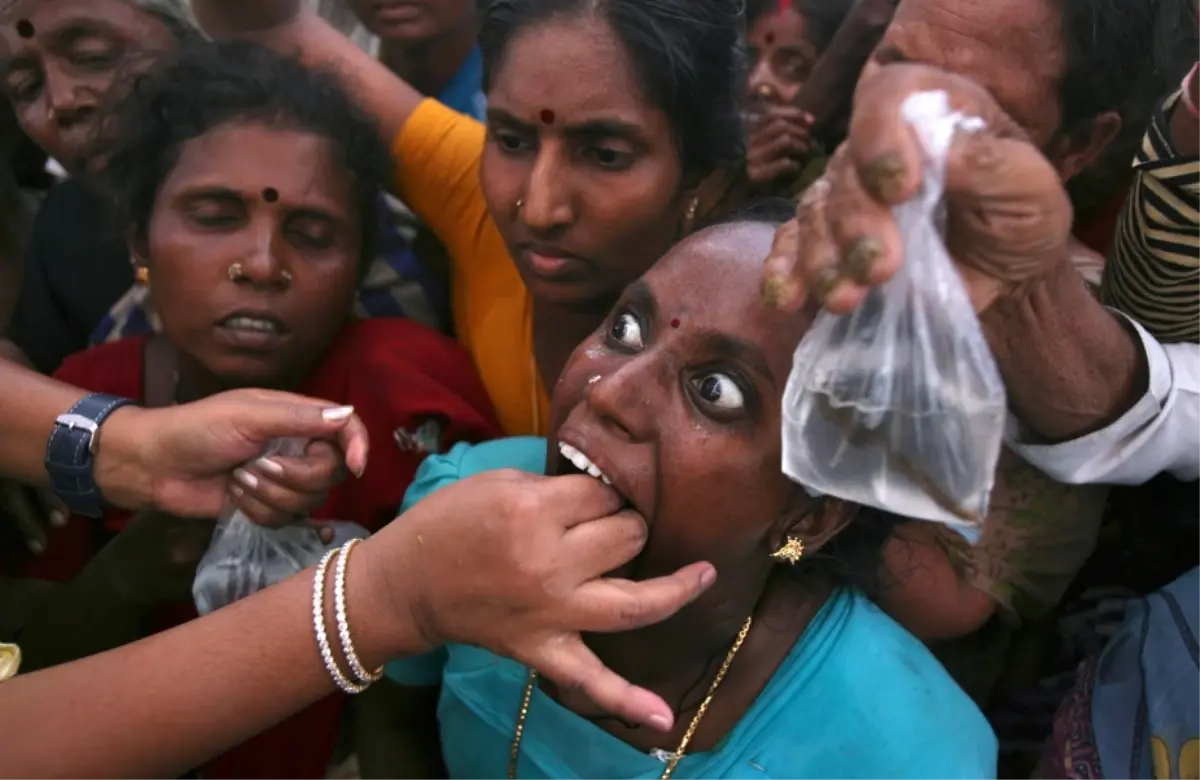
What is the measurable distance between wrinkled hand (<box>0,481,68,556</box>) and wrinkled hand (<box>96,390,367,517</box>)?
31 centimetres

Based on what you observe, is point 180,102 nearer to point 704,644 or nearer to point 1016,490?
point 704,644

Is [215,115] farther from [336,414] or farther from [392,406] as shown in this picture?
[336,414]

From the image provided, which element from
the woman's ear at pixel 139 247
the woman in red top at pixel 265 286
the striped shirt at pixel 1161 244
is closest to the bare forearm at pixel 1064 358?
the striped shirt at pixel 1161 244

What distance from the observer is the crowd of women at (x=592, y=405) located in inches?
33.4

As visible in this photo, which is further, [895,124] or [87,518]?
[87,518]

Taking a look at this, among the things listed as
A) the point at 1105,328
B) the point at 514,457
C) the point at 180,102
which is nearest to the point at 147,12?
the point at 180,102

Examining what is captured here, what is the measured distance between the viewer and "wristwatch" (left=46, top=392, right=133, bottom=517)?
47.3 inches

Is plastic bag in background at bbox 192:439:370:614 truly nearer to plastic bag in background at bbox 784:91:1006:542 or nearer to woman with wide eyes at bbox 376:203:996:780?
woman with wide eyes at bbox 376:203:996:780

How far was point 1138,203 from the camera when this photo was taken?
116 cm

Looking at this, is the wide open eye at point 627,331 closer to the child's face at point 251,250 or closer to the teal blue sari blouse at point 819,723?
the teal blue sari blouse at point 819,723

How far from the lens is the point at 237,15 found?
1.72 metres

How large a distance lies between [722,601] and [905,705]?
24 cm

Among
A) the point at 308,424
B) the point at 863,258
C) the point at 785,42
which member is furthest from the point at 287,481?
the point at 785,42

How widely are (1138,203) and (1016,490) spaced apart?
41 centimetres
